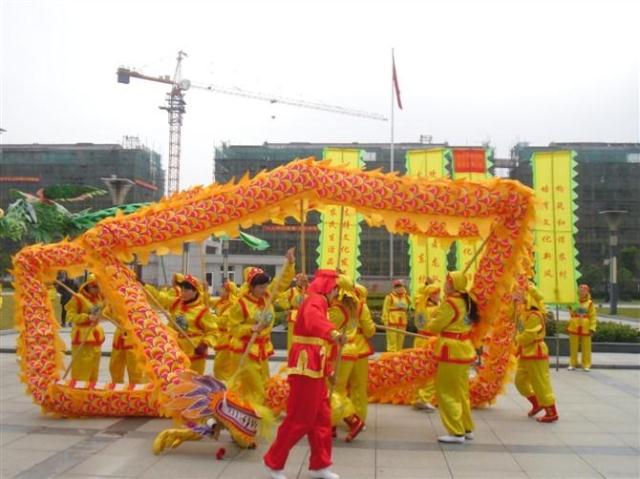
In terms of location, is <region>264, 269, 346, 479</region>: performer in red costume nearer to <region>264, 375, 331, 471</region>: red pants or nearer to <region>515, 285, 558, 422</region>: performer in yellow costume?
<region>264, 375, 331, 471</region>: red pants

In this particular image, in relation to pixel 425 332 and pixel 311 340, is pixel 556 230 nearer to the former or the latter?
pixel 425 332

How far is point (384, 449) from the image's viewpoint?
560 cm

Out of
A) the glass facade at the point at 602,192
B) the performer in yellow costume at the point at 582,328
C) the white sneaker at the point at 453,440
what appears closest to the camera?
the white sneaker at the point at 453,440

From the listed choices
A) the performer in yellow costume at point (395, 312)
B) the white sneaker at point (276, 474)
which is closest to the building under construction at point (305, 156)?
the performer in yellow costume at point (395, 312)

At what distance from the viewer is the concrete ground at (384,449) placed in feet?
16.1

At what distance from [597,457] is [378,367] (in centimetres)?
228

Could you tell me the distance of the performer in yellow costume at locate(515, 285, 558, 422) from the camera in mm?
6770

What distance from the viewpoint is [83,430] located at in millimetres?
6113

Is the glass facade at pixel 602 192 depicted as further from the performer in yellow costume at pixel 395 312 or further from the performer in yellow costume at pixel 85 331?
the performer in yellow costume at pixel 85 331

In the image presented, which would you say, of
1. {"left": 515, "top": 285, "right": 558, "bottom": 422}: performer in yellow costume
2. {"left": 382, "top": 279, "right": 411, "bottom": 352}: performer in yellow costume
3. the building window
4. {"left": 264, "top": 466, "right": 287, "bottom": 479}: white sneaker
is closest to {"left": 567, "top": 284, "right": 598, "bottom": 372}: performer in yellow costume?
{"left": 382, "top": 279, "right": 411, "bottom": 352}: performer in yellow costume

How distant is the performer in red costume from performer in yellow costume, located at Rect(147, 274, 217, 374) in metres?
2.26

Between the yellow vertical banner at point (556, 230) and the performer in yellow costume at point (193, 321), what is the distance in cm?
621

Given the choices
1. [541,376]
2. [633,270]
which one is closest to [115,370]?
[541,376]

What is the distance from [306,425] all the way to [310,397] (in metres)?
0.20
